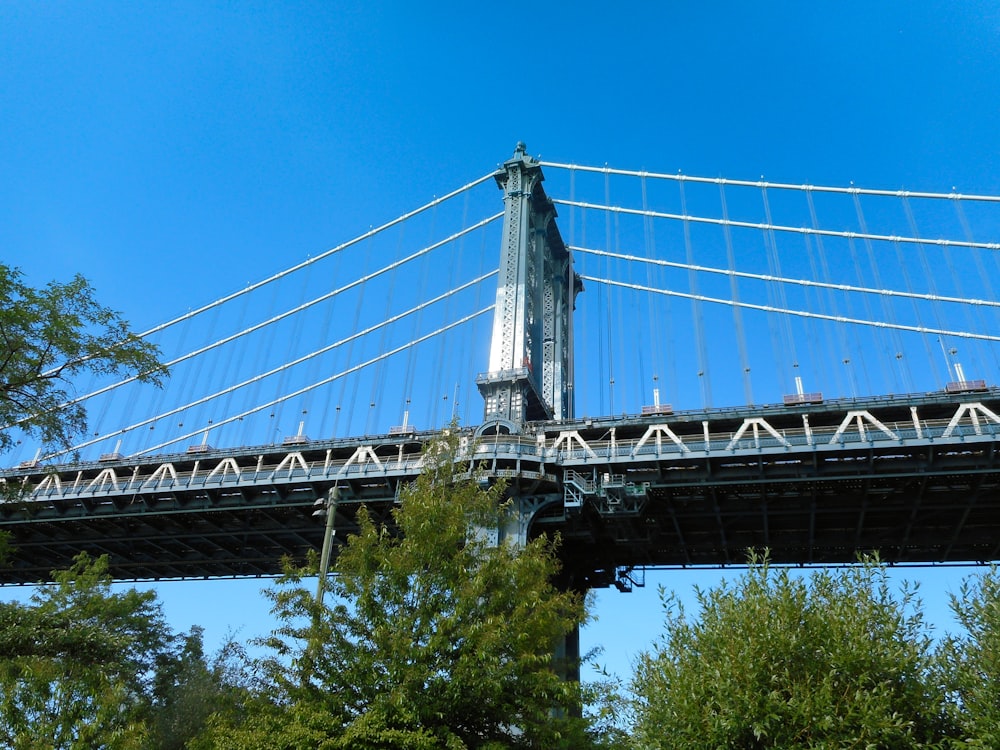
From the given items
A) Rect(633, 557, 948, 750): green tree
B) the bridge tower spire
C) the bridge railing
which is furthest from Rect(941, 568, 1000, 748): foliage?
the bridge tower spire

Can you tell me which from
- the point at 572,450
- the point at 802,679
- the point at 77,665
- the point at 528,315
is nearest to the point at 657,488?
the point at 572,450

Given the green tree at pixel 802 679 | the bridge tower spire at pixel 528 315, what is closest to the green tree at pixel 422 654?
the green tree at pixel 802 679

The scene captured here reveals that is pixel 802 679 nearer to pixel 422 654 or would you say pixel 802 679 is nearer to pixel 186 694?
pixel 422 654

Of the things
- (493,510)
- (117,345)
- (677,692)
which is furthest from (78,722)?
(677,692)

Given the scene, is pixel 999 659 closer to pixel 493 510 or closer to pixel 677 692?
pixel 677 692

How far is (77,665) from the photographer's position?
24594mm

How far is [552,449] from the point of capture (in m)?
35.1

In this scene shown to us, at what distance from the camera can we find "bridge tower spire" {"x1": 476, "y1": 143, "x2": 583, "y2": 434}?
37906mm

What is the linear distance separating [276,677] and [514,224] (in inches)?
1368

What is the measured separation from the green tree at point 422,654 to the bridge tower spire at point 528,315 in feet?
61.5

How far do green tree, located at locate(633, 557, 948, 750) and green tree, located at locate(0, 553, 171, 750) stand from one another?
1161 cm

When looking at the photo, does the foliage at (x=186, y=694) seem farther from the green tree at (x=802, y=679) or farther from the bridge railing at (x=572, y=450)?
the green tree at (x=802, y=679)

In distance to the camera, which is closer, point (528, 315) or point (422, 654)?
point (422, 654)

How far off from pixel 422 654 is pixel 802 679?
7518mm
